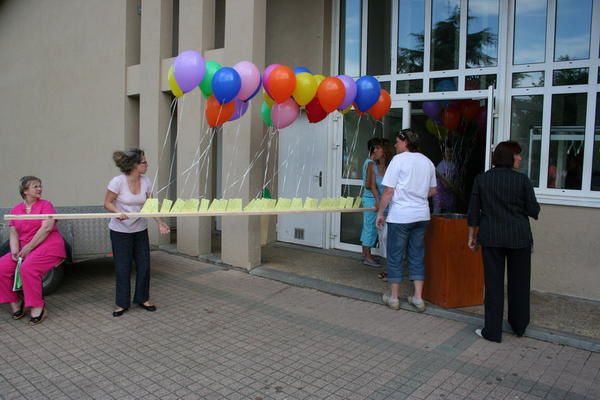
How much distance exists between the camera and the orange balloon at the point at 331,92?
5.52 m

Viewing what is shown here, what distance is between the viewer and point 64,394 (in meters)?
3.50

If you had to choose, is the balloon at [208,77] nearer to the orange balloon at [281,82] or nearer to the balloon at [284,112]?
the orange balloon at [281,82]

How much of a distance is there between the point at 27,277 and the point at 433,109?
516cm

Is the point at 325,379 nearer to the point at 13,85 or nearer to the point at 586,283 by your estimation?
the point at 586,283

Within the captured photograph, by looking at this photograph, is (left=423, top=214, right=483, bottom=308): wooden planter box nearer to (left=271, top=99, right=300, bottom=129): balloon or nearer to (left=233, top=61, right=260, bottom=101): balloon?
(left=271, top=99, right=300, bottom=129): balloon

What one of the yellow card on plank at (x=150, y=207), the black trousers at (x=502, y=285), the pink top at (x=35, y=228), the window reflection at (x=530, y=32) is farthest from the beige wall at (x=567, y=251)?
the pink top at (x=35, y=228)

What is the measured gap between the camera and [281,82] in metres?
5.32

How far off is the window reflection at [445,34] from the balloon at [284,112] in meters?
2.09

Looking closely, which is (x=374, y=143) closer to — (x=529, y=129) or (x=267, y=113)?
(x=267, y=113)

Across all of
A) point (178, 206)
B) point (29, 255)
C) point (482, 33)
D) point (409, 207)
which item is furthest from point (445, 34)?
point (29, 255)

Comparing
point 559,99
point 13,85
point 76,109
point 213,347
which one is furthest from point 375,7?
point 13,85

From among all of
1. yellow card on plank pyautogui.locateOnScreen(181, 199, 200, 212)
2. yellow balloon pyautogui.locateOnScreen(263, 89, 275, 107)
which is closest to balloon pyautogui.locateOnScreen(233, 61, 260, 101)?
yellow balloon pyautogui.locateOnScreen(263, 89, 275, 107)

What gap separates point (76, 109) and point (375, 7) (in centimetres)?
599

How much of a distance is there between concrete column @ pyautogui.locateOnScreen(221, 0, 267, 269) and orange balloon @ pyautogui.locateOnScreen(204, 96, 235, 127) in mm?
1029
